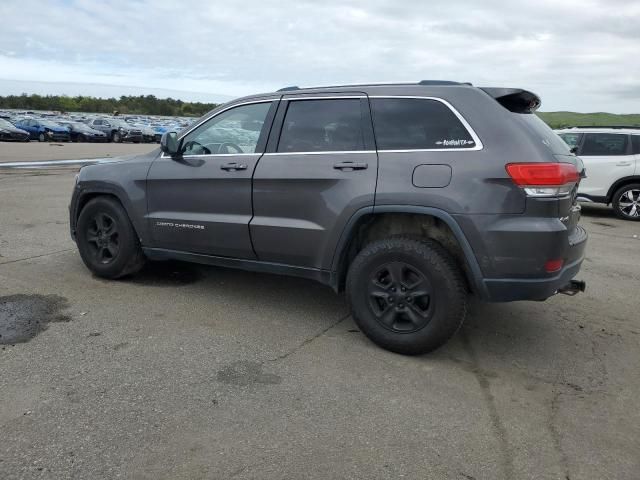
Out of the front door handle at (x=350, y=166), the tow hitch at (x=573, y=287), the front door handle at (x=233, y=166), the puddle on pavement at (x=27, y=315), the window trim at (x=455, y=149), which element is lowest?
the puddle on pavement at (x=27, y=315)

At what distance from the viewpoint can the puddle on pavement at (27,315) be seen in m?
4.16

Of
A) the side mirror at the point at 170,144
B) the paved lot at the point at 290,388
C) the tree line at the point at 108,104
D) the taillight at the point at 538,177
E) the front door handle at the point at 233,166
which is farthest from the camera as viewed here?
the tree line at the point at 108,104

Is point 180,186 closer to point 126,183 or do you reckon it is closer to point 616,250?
point 126,183

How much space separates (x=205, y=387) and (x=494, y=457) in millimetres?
1700

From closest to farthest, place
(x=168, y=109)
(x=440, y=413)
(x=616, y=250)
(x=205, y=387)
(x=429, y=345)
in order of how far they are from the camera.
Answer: (x=440, y=413) < (x=205, y=387) < (x=429, y=345) < (x=616, y=250) < (x=168, y=109)

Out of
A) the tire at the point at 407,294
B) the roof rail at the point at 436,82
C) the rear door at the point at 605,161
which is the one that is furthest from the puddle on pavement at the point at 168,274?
the rear door at the point at 605,161

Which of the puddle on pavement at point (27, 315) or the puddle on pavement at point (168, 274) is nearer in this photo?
the puddle on pavement at point (27, 315)

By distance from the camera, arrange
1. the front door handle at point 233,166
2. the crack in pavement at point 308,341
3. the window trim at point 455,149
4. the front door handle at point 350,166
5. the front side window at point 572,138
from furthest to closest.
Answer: the front side window at point 572,138, the front door handle at point 233,166, the front door handle at point 350,166, the crack in pavement at point 308,341, the window trim at point 455,149

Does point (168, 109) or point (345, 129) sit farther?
point (168, 109)

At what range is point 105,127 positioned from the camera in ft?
129

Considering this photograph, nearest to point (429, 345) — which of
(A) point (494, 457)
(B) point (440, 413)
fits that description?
(B) point (440, 413)

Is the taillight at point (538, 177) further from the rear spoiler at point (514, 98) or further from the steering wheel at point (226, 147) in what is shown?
the steering wheel at point (226, 147)

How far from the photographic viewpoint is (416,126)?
158 inches

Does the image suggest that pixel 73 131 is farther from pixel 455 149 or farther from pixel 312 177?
pixel 455 149
